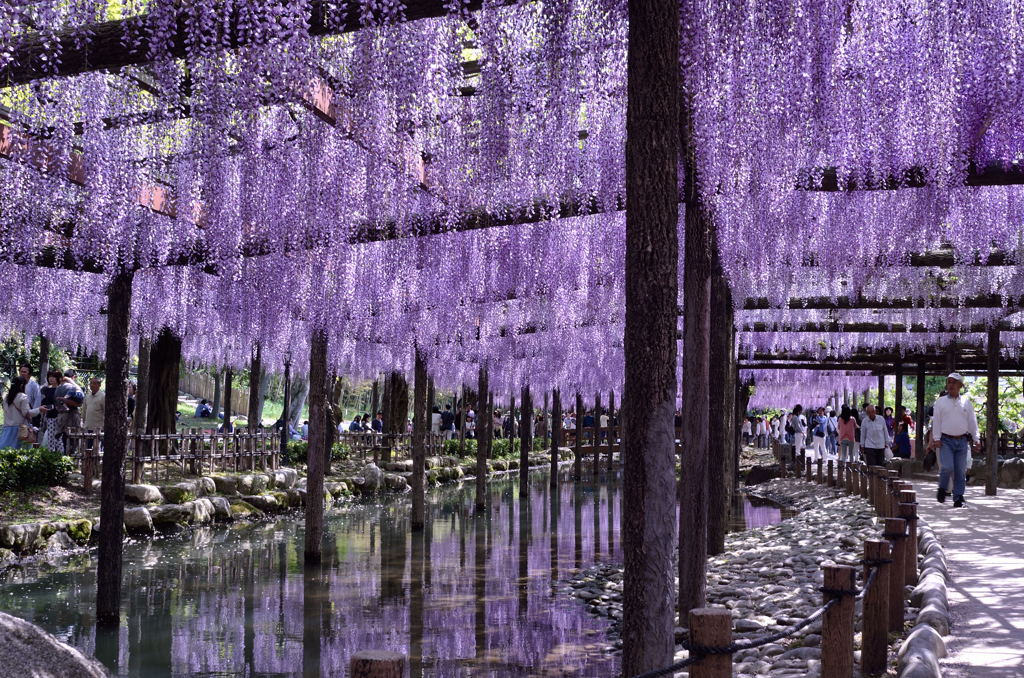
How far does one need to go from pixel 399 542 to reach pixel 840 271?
596 cm

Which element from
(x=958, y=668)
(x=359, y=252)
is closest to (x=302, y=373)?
(x=359, y=252)

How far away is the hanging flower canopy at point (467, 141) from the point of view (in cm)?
475

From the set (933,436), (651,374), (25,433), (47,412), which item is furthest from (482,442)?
(651,374)

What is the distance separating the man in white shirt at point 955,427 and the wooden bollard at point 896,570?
4819mm

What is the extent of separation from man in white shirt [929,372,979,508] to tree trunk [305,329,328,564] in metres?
6.22

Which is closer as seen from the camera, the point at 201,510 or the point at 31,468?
the point at 31,468

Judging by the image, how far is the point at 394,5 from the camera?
13.6 feet

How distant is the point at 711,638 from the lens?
2623mm

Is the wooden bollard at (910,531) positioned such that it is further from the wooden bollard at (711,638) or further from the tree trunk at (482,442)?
the tree trunk at (482,442)

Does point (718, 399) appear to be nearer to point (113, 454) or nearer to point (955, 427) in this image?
point (955, 427)

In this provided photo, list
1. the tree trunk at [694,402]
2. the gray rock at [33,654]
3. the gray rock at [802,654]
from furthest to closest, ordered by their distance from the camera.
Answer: the tree trunk at [694,402]
the gray rock at [802,654]
the gray rock at [33,654]

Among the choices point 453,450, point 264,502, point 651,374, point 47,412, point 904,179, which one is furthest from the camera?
point 453,450

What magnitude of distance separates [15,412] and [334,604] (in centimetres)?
624

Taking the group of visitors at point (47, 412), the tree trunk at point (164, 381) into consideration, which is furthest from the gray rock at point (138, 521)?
the tree trunk at point (164, 381)
